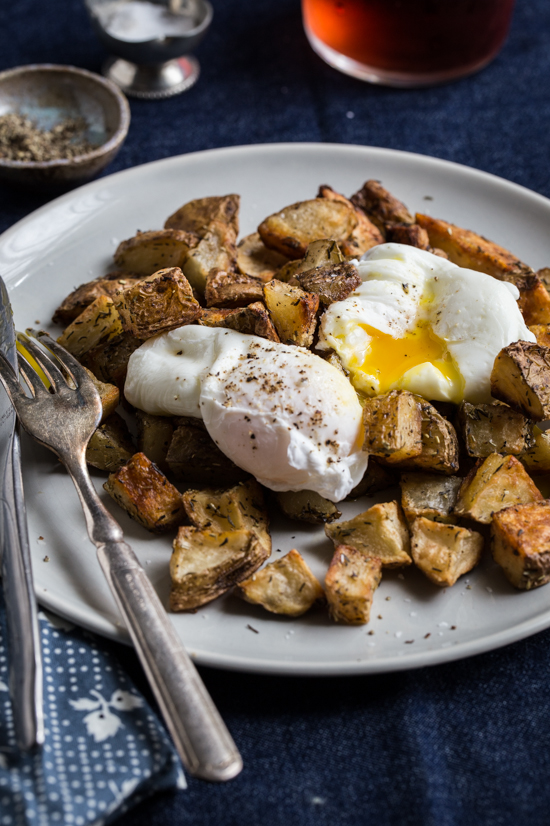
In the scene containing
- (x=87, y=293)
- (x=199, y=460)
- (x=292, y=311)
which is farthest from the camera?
(x=87, y=293)

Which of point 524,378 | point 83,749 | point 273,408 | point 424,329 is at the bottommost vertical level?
point 83,749

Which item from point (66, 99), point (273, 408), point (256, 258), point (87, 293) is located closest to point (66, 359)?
point (87, 293)

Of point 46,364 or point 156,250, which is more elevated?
point 156,250

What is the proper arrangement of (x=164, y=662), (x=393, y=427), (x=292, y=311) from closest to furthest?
1. (x=164, y=662)
2. (x=393, y=427)
3. (x=292, y=311)

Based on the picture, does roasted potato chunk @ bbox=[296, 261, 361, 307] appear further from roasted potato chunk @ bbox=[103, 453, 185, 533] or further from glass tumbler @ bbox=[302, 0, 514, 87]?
glass tumbler @ bbox=[302, 0, 514, 87]

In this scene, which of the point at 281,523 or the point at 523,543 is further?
the point at 281,523

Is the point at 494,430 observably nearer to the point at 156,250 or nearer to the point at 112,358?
the point at 112,358

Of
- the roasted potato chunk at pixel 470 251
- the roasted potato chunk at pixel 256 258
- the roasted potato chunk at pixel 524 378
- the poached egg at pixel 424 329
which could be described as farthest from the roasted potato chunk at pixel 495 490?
the roasted potato chunk at pixel 256 258

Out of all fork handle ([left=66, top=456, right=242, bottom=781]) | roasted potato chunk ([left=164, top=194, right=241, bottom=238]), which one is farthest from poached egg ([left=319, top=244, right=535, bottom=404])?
fork handle ([left=66, top=456, right=242, bottom=781])
